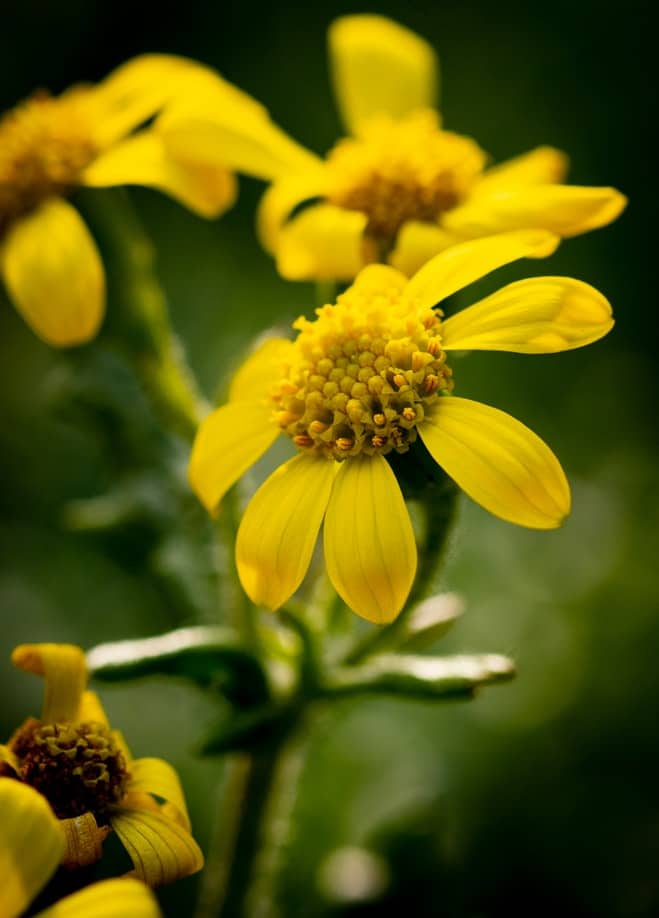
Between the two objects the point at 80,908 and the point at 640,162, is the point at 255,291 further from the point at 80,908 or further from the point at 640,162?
the point at 80,908

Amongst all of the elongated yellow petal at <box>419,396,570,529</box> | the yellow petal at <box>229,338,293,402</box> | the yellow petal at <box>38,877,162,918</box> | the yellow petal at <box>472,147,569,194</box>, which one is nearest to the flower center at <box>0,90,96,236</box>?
the yellow petal at <box>229,338,293,402</box>

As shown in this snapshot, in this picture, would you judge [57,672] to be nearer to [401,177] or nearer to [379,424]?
[379,424]

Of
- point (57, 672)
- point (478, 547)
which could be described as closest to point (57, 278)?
point (57, 672)

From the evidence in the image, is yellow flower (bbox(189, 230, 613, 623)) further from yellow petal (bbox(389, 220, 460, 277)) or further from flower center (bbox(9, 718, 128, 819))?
flower center (bbox(9, 718, 128, 819))

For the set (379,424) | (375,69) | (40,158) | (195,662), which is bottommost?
(195,662)

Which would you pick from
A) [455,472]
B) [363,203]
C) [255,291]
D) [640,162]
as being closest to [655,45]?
[640,162]

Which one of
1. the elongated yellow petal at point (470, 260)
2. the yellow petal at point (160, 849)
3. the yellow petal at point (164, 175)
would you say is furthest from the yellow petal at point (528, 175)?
the yellow petal at point (160, 849)

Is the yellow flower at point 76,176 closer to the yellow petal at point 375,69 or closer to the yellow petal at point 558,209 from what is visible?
the yellow petal at point 375,69
